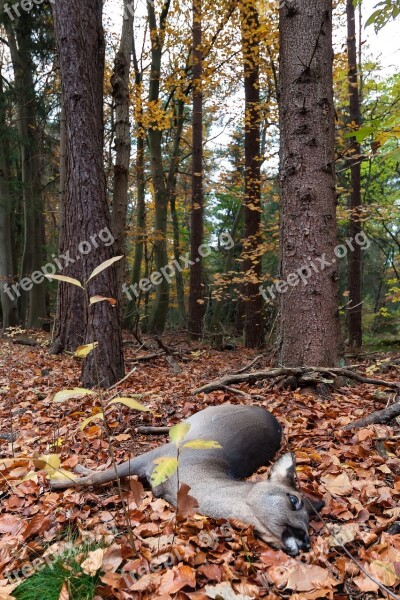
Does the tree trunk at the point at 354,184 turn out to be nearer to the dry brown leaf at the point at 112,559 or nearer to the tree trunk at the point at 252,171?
the tree trunk at the point at 252,171

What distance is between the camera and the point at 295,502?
7.61ft

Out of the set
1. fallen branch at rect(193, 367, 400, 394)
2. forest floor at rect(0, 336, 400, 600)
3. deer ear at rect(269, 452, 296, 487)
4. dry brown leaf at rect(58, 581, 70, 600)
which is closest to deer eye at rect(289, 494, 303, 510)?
deer ear at rect(269, 452, 296, 487)

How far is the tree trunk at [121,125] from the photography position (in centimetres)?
907

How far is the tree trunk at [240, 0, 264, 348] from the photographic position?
1285cm

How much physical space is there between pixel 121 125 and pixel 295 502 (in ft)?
27.9

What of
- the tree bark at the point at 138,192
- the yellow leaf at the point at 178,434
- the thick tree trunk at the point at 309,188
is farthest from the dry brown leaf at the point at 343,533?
the tree bark at the point at 138,192

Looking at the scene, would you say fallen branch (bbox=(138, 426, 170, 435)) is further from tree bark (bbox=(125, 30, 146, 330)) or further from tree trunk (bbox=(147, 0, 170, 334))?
tree trunk (bbox=(147, 0, 170, 334))

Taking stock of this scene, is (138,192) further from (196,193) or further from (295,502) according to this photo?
(295,502)

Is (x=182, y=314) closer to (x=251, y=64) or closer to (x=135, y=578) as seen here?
(x=251, y=64)

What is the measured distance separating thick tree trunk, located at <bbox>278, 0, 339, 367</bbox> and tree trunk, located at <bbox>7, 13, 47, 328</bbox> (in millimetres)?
12441

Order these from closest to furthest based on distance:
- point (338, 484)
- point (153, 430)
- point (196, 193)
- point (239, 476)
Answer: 1. point (338, 484)
2. point (239, 476)
3. point (153, 430)
4. point (196, 193)

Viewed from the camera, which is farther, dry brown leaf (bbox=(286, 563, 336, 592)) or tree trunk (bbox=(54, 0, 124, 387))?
tree trunk (bbox=(54, 0, 124, 387))

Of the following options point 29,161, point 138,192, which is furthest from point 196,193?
point 29,161

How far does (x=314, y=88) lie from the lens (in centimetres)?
532
